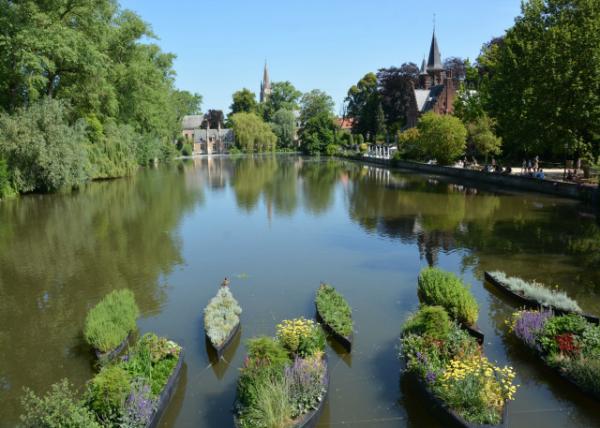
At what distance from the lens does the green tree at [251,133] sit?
352ft

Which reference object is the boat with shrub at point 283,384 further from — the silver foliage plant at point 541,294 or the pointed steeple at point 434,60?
the pointed steeple at point 434,60

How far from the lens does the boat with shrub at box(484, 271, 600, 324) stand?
10.4 m

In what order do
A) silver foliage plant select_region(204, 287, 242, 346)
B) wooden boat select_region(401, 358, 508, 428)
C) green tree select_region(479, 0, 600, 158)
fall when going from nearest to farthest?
wooden boat select_region(401, 358, 508, 428), silver foliage plant select_region(204, 287, 242, 346), green tree select_region(479, 0, 600, 158)

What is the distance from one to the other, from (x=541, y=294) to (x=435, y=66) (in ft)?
270

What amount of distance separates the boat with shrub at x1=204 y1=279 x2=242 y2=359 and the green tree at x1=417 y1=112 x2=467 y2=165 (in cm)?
3935

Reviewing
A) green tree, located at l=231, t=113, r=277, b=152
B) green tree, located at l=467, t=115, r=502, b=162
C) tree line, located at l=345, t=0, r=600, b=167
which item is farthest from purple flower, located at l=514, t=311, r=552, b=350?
green tree, located at l=231, t=113, r=277, b=152

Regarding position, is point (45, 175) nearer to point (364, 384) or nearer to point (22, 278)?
point (22, 278)

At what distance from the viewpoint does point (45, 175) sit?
32688mm

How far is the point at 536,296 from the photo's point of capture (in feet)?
37.3

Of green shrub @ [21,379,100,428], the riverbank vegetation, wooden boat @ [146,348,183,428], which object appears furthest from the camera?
the riverbank vegetation

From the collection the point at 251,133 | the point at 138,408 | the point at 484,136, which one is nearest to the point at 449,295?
the point at 138,408

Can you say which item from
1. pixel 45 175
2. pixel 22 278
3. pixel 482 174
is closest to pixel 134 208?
pixel 45 175

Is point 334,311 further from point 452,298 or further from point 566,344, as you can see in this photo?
point 566,344

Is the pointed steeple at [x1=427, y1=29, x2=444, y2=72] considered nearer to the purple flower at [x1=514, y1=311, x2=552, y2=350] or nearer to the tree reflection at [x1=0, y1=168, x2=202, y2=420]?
the tree reflection at [x1=0, y1=168, x2=202, y2=420]
